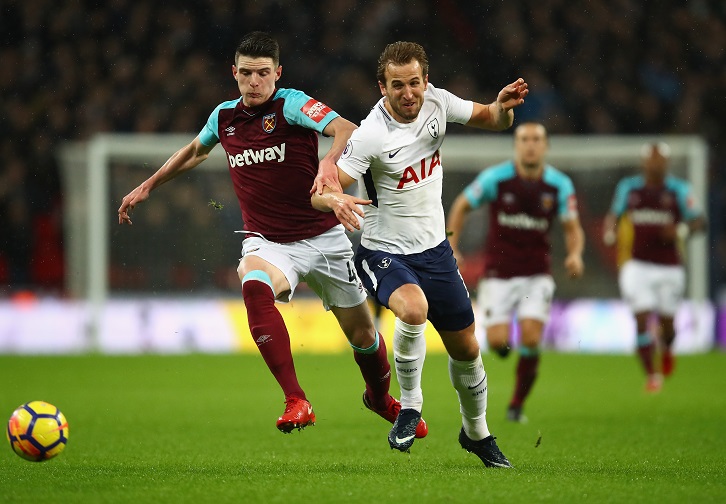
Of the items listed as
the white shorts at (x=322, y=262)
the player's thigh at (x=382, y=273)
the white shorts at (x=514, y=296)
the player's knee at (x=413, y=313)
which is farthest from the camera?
the white shorts at (x=514, y=296)

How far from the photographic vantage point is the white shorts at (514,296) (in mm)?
9547

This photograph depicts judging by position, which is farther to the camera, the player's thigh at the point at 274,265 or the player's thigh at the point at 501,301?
the player's thigh at the point at 501,301

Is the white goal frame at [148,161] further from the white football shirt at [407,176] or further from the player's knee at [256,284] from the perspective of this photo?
the white football shirt at [407,176]

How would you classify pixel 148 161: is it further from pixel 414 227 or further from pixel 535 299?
pixel 414 227

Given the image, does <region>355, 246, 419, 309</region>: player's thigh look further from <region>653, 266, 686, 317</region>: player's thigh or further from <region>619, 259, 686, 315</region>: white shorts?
<region>653, 266, 686, 317</region>: player's thigh

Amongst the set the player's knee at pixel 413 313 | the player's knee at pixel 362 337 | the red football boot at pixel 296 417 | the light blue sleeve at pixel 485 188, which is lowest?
the red football boot at pixel 296 417

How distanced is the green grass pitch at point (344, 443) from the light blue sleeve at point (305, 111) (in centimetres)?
182

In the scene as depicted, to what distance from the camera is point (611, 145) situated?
58.7 feet

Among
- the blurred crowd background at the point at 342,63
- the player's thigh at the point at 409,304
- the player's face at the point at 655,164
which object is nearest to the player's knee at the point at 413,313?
the player's thigh at the point at 409,304

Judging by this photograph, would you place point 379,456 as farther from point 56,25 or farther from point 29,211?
point 56,25

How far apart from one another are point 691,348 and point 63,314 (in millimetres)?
8758

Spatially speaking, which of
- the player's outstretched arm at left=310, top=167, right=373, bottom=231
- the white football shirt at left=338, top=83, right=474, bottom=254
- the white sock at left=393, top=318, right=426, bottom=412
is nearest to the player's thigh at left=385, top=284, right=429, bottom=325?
the white sock at left=393, top=318, right=426, bottom=412

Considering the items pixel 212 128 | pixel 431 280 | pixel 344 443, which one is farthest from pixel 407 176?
pixel 344 443

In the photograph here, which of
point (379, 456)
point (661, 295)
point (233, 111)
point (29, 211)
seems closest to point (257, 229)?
point (233, 111)
